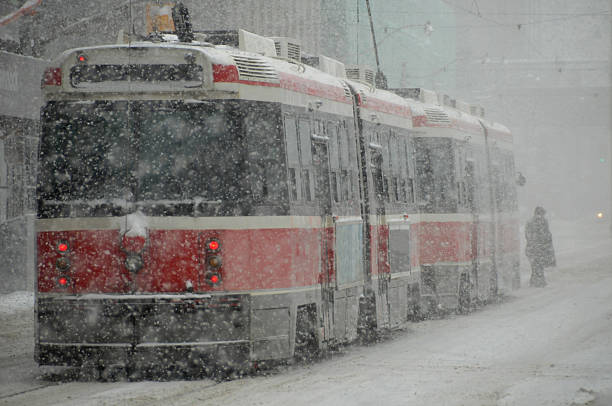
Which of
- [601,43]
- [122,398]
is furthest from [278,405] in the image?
[601,43]

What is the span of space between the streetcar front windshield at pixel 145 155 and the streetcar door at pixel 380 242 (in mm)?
4074

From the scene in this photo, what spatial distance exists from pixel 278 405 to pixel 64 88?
12.8 ft

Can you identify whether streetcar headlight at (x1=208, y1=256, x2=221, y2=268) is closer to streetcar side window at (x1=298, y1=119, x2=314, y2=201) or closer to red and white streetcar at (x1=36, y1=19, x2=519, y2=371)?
red and white streetcar at (x1=36, y1=19, x2=519, y2=371)

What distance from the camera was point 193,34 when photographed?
40.9 feet

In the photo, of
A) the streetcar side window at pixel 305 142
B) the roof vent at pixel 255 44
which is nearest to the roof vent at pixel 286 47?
the roof vent at pixel 255 44

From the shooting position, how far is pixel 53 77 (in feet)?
36.5

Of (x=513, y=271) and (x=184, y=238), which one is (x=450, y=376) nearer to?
(x=184, y=238)

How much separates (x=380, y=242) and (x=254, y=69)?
14.4 feet

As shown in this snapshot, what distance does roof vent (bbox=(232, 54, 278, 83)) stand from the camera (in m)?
11.2

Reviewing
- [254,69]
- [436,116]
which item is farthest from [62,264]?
[436,116]

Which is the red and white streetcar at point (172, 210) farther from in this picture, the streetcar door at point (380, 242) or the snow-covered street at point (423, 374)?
the streetcar door at point (380, 242)

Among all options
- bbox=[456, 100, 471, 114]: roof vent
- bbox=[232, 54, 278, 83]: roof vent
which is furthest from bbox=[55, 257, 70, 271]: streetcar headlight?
bbox=[456, 100, 471, 114]: roof vent

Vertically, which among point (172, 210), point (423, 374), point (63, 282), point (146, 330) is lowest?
point (423, 374)

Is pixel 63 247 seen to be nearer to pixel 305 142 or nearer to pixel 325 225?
pixel 305 142
